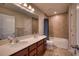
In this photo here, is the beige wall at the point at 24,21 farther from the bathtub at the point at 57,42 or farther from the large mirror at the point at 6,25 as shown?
the bathtub at the point at 57,42

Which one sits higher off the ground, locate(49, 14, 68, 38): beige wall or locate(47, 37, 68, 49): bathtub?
locate(49, 14, 68, 38): beige wall

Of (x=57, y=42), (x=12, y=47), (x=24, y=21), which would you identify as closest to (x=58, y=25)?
(x=57, y=42)

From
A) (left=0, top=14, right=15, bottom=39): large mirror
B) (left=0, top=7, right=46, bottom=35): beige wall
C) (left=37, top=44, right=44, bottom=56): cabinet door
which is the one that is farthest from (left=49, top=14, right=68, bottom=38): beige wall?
(left=0, top=14, right=15, bottom=39): large mirror

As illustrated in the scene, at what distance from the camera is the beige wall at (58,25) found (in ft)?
7.40

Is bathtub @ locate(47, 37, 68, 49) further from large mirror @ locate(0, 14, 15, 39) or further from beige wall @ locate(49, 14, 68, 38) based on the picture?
large mirror @ locate(0, 14, 15, 39)

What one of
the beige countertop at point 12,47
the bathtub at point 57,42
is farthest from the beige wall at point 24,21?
the bathtub at point 57,42

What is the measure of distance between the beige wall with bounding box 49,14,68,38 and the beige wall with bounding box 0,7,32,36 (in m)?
0.55

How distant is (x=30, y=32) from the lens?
2506mm

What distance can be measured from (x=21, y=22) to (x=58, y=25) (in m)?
0.88

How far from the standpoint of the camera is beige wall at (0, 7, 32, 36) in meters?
1.87

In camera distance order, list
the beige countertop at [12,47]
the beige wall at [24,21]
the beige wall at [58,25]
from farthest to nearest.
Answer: the beige wall at [58,25], the beige wall at [24,21], the beige countertop at [12,47]

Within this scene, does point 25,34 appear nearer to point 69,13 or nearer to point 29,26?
point 29,26

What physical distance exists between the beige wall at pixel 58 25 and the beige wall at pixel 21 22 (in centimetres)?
55

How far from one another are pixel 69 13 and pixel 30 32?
1087 mm
